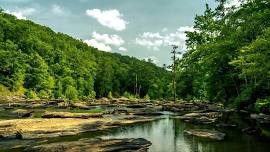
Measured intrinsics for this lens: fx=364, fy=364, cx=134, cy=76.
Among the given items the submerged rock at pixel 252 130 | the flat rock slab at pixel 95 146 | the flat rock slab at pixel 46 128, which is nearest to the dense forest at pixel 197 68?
the submerged rock at pixel 252 130

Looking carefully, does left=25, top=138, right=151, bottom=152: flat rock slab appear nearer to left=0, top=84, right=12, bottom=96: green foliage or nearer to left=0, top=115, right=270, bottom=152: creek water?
left=0, top=115, right=270, bottom=152: creek water

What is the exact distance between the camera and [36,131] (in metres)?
34.5

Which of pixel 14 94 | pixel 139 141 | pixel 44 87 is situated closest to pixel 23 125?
pixel 139 141

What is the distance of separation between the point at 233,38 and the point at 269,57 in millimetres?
19613

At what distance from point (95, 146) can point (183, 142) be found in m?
9.69

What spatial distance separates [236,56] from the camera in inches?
2128

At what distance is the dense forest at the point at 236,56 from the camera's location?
30.8 metres

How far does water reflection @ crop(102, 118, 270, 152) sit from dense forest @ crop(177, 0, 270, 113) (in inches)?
238

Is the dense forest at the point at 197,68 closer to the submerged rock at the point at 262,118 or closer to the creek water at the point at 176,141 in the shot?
the submerged rock at the point at 262,118

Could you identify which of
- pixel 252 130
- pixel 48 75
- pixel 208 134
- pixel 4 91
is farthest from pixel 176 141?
pixel 48 75

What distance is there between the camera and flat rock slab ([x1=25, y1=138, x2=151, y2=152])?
25.5 metres

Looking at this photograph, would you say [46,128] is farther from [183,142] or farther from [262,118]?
[262,118]

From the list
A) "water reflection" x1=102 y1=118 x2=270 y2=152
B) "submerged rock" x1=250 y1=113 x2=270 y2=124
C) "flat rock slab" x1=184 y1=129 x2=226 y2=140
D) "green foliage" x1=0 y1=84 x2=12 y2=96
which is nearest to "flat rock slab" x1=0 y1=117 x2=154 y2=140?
"water reflection" x1=102 y1=118 x2=270 y2=152

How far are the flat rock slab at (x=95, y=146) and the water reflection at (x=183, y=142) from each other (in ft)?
5.30
